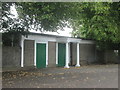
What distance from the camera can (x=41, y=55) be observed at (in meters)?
17.1

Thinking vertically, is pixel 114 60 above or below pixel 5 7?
below

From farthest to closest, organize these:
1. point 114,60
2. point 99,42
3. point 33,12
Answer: point 114,60 < point 99,42 < point 33,12

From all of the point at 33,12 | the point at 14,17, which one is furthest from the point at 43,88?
the point at 14,17

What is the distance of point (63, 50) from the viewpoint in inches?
760

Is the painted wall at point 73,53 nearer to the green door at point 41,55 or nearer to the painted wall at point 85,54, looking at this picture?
the painted wall at point 85,54

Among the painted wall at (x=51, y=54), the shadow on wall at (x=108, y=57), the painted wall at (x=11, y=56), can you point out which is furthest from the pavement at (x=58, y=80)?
the shadow on wall at (x=108, y=57)

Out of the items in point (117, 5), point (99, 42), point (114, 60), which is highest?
point (117, 5)

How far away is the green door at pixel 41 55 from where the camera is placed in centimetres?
1683

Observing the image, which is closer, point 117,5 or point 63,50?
point 117,5

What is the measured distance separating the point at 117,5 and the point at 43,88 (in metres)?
7.51

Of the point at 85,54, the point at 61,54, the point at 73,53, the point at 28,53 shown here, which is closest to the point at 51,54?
the point at 61,54

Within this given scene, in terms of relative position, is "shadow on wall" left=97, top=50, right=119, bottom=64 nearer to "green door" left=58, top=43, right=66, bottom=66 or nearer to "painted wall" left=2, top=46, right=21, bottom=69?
"green door" left=58, top=43, right=66, bottom=66

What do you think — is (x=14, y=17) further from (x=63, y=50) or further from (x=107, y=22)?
(x=63, y=50)

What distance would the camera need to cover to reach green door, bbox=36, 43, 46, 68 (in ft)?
55.2
